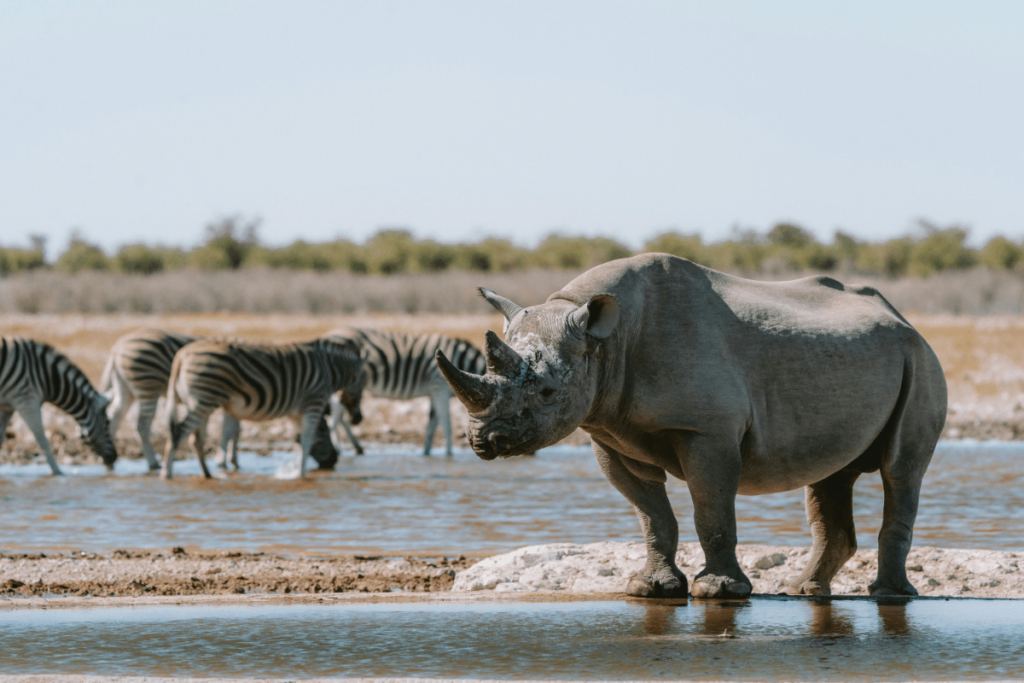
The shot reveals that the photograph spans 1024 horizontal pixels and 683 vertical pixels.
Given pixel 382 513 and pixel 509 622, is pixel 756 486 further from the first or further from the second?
pixel 382 513

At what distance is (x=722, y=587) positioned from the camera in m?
5.51

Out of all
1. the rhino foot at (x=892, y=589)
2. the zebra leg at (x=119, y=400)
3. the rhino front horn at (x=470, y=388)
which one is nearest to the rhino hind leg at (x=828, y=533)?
the rhino foot at (x=892, y=589)

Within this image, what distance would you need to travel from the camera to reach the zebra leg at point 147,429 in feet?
52.1

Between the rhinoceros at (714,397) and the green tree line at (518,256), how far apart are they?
148 ft

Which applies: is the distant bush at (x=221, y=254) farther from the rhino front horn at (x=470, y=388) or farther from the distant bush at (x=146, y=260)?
the rhino front horn at (x=470, y=388)

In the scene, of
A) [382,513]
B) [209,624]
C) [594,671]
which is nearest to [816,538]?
[594,671]

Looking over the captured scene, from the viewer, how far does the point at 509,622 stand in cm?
507

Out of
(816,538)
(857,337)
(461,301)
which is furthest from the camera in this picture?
(461,301)

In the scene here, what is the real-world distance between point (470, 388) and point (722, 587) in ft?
5.00

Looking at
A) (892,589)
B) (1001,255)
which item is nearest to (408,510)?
(892,589)

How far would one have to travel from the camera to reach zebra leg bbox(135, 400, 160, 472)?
15.9 meters

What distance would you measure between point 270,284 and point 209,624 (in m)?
36.1

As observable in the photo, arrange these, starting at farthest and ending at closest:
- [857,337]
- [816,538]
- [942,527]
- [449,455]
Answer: [449,455] → [942,527] → [816,538] → [857,337]

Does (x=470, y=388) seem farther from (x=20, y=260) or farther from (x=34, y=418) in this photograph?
(x=20, y=260)
